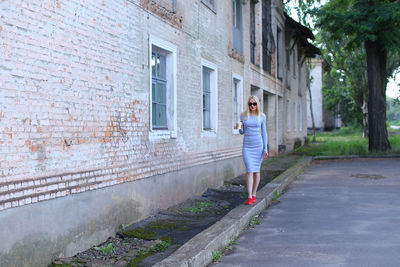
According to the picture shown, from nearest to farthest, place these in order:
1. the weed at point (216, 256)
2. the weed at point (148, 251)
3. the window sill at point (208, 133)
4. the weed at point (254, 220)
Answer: the weed at point (148, 251) < the weed at point (216, 256) < the weed at point (254, 220) < the window sill at point (208, 133)

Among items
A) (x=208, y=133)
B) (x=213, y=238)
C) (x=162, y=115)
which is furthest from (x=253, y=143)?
(x=213, y=238)

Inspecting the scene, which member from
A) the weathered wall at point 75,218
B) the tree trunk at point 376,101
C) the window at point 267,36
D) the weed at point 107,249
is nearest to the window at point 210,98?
the weathered wall at point 75,218

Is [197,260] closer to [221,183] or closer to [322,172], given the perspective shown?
[221,183]

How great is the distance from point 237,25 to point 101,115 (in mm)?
8711

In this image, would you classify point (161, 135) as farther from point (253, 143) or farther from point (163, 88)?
point (253, 143)

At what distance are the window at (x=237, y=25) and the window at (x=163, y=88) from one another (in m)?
5.06

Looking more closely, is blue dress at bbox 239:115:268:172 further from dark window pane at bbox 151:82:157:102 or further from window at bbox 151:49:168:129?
dark window pane at bbox 151:82:157:102

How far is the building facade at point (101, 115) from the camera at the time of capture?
427 centimetres

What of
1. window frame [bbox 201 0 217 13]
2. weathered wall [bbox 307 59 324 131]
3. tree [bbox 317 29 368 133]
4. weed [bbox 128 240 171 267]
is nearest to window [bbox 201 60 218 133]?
window frame [bbox 201 0 217 13]

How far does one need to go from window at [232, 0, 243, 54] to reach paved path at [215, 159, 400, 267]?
465 cm

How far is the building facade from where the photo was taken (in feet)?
14.0

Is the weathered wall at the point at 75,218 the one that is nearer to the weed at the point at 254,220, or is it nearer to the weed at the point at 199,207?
the weed at the point at 199,207

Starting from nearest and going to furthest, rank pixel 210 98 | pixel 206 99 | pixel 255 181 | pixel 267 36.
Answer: pixel 255 181, pixel 206 99, pixel 210 98, pixel 267 36

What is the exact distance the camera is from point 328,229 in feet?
20.2
